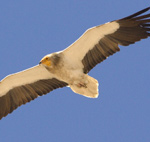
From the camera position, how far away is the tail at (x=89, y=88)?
10.4m

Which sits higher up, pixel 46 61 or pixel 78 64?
pixel 46 61

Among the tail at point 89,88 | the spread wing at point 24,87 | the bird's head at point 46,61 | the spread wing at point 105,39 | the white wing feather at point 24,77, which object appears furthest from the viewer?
the spread wing at point 24,87

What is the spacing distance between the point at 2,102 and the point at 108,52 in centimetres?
306

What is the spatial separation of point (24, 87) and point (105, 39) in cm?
253

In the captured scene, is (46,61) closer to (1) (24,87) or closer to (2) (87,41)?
(2) (87,41)

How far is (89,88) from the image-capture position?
1049 cm

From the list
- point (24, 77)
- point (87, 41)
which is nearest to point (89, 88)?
point (87, 41)

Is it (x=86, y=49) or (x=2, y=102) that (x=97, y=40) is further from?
(x=2, y=102)

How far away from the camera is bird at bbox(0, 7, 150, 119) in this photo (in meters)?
10.1

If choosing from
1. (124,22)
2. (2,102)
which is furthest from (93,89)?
(2,102)

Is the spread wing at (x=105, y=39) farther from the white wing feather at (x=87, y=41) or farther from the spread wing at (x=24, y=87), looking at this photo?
the spread wing at (x=24, y=87)

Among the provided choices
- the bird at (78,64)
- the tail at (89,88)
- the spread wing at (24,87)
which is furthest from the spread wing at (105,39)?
the spread wing at (24,87)

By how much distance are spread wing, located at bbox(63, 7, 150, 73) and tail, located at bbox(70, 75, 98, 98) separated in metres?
0.34

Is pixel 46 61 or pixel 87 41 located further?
pixel 87 41
